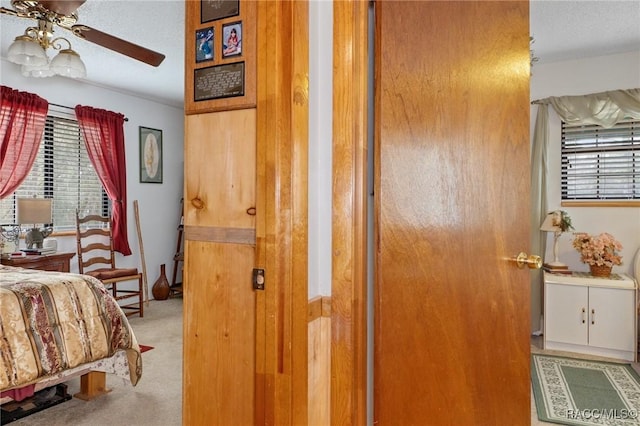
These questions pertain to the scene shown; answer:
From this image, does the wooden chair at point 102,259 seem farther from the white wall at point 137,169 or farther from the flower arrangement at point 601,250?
the flower arrangement at point 601,250

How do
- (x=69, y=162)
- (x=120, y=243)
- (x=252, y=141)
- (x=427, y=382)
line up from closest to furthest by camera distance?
(x=252, y=141), (x=427, y=382), (x=69, y=162), (x=120, y=243)

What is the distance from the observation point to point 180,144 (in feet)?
18.2

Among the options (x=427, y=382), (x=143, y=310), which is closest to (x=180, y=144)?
(x=143, y=310)

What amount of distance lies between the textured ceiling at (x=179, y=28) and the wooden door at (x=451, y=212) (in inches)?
73.0

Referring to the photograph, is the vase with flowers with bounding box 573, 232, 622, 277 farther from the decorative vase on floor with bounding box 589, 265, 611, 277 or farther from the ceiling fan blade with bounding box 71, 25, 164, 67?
the ceiling fan blade with bounding box 71, 25, 164, 67

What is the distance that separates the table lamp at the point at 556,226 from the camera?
3.40 metres

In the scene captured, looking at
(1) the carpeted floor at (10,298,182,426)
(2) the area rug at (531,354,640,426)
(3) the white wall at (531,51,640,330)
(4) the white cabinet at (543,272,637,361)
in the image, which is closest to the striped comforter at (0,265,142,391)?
(1) the carpeted floor at (10,298,182,426)

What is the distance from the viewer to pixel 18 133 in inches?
147

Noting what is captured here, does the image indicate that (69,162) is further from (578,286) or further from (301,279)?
(578,286)

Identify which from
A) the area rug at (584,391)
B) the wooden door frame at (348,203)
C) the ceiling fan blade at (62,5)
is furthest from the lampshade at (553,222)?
the ceiling fan blade at (62,5)

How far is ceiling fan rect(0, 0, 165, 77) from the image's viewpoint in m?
2.04

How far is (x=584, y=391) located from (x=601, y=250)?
122 cm

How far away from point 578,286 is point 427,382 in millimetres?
2658

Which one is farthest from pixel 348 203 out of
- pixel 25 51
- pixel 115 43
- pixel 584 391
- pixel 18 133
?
pixel 18 133
